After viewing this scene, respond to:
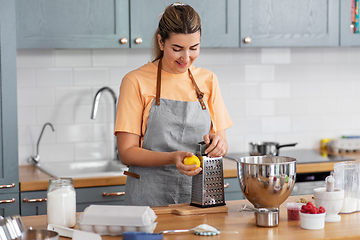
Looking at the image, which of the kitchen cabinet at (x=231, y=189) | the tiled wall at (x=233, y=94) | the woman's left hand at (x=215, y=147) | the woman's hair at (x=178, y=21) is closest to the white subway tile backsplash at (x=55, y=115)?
the tiled wall at (x=233, y=94)

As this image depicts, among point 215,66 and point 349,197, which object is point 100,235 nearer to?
point 349,197

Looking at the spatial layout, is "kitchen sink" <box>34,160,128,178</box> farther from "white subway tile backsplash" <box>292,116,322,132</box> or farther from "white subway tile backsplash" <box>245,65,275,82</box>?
"white subway tile backsplash" <box>292,116,322,132</box>

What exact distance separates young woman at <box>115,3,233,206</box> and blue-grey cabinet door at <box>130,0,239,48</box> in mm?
779

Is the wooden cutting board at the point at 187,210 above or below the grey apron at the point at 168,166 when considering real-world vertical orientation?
below

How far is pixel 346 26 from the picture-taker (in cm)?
357

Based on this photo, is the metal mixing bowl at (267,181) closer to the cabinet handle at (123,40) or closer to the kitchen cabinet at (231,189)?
the kitchen cabinet at (231,189)

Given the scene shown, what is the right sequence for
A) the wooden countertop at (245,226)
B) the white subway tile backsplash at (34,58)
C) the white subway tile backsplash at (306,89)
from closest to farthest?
the wooden countertop at (245,226) → the white subway tile backsplash at (34,58) → the white subway tile backsplash at (306,89)

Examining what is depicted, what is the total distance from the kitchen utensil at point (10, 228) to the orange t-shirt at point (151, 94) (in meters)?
0.75

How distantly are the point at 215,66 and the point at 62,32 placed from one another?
1238mm

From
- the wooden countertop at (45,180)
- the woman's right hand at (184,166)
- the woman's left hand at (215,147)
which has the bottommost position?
the wooden countertop at (45,180)

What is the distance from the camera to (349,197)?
1.89 m

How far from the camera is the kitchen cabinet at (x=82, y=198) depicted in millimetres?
2742

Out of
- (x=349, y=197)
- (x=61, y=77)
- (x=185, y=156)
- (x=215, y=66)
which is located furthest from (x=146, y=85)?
(x=215, y=66)

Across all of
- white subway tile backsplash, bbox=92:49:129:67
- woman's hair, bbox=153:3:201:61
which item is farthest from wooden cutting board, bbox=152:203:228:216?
white subway tile backsplash, bbox=92:49:129:67
